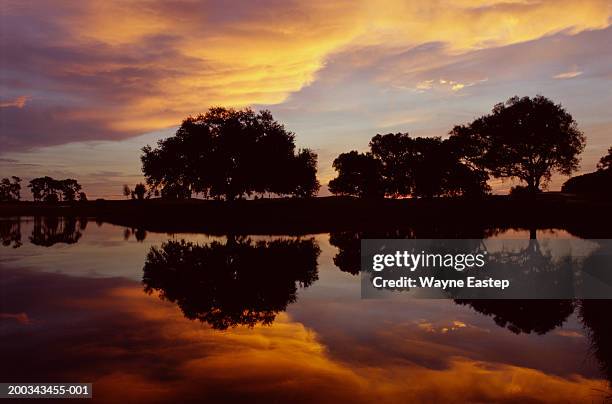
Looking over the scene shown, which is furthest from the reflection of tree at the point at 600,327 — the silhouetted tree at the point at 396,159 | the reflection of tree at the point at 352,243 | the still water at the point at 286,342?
the silhouetted tree at the point at 396,159

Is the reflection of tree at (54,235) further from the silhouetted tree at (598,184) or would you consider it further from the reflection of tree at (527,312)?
the silhouetted tree at (598,184)

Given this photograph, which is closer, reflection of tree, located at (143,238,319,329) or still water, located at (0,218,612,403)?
still water, located at (0,218,612,403)

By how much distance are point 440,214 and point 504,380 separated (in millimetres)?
60489

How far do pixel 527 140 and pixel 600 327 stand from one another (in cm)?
6291

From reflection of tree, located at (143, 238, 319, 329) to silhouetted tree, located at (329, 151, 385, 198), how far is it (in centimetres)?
8858

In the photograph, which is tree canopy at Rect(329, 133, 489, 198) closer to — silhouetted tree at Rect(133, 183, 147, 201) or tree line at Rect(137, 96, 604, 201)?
tree line at Rect(137, 96, 604, 201)

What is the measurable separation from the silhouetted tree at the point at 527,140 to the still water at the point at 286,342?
195 feet

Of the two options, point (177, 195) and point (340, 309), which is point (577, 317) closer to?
point (340, 309)

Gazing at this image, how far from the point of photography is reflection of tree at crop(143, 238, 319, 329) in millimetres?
14367

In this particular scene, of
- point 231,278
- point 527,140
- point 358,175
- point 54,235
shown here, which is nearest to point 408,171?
point 358,175

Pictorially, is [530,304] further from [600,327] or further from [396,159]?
[396,159]

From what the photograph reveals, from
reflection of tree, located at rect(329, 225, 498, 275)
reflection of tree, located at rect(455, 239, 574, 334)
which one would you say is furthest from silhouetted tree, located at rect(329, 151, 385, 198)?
reflection of tree, located at rect(455, 239, 574, 334)

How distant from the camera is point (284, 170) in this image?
69.8 m

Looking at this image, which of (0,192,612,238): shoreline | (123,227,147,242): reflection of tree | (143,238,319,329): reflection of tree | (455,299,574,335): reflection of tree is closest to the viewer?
(455,299,574,335): reflection of tree
